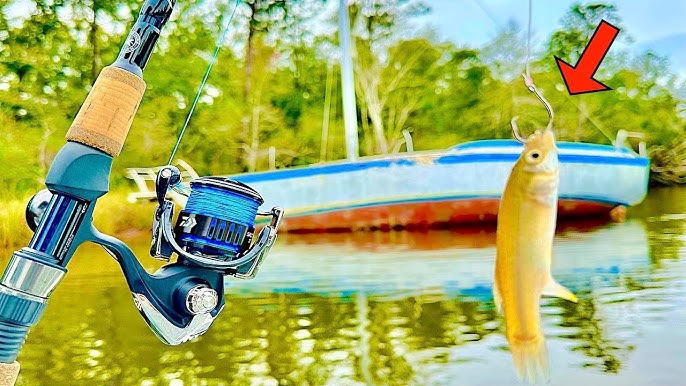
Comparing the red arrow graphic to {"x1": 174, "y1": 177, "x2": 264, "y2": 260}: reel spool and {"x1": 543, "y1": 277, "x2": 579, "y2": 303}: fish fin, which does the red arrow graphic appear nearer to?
{"x1": 543, "y1": 277, "x2": 579, "y2": 303}: fish fin

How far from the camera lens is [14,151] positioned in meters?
10.1

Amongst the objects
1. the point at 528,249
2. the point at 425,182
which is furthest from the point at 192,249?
the point at 425,182

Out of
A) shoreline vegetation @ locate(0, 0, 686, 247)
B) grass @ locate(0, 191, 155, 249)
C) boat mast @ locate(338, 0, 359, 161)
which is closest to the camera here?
grass @ locate(0, 191, 155, 249)

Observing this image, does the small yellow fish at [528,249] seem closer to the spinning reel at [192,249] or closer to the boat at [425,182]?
the spinning reel at [192,249]

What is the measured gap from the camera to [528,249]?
856 millimetres

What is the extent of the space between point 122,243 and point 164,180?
6 centimetres

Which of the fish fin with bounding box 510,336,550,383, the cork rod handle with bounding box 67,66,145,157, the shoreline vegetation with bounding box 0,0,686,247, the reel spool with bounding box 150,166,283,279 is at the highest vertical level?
the shoreline vegetation with bounding box 0,0,686,247

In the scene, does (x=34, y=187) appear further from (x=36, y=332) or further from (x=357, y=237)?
(x=36, y=332)

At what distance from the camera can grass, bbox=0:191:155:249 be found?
300 inches

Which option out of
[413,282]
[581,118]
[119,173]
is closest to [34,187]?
[119,173]

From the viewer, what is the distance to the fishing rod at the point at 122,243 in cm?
72

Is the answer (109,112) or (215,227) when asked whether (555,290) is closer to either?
(215,227)

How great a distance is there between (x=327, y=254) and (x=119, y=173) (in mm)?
4700

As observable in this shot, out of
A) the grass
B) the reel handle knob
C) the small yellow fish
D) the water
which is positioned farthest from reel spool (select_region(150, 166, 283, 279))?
the grass
